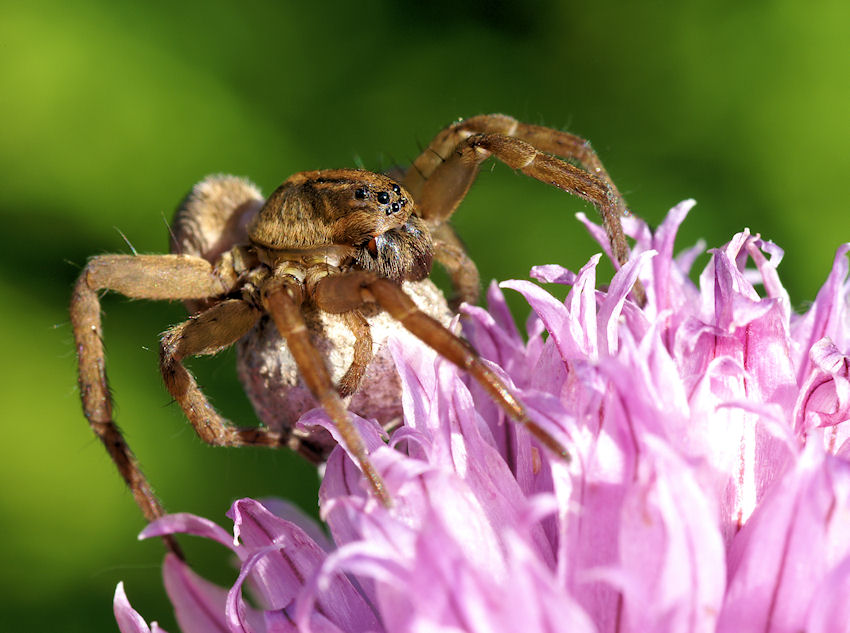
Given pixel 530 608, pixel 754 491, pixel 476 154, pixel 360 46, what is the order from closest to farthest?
pixel 530 608
pixel 754 491
pixel 476 154
pixel 360 46

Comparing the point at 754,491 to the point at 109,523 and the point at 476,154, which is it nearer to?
the point at 476,154

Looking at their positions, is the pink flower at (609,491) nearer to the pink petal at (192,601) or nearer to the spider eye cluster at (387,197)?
the pink petal at (192,601)

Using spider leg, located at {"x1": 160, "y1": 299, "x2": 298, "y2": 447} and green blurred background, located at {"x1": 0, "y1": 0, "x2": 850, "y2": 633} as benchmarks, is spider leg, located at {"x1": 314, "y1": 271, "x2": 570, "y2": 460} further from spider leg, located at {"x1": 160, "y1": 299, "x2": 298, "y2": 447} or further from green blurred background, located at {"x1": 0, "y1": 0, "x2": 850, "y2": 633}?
green blurred background, located at {"x1": 0, "y1": 0, "x2": 850, "y2": 633}

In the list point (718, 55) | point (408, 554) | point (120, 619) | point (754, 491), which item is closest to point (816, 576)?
point (754, 491)

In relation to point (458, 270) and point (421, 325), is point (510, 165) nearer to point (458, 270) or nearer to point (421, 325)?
point (458, 270)

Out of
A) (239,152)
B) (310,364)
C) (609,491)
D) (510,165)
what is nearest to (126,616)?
(310,364)

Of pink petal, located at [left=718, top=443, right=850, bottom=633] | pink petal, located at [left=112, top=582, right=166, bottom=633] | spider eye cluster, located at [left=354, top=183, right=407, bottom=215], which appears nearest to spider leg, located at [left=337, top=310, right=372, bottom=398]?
spider eye cluster, located at [left=354, top=183, right=407, bottom=215]
